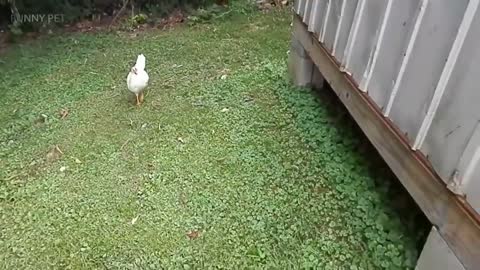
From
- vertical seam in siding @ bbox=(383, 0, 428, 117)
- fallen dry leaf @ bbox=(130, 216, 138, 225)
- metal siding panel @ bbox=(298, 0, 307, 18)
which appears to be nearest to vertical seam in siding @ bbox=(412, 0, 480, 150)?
vertical seam in siding @ bbox=(383, 0, 428, 117)

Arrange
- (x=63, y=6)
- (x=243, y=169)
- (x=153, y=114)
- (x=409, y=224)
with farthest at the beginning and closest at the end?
(x=63, y=6) → (x=153, y=114) → (x=243, y=169) → (x=409, y=224)

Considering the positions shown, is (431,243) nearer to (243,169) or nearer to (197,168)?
(243,169)

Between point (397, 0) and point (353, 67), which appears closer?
point (397, 0)

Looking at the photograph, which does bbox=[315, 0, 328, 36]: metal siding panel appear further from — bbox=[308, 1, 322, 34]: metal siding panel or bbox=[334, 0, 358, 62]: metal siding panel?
bbox=[334, 0, 358, 62]: metal siding panel

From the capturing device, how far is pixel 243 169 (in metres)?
2.24

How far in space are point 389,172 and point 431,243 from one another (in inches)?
25.2

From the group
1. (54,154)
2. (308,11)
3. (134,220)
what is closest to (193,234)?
(134,220)

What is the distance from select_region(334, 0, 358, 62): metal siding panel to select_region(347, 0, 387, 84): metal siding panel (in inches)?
4.3

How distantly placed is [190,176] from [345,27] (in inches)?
41.3

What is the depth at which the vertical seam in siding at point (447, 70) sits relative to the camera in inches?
47.2

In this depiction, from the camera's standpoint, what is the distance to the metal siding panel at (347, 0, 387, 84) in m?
1.73

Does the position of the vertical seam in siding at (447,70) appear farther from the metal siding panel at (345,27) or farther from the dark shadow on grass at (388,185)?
the metal siding panel at (345,27)

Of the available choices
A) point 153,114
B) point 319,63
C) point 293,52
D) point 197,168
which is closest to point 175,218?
point 197,168

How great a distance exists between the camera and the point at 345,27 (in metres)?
2.04
